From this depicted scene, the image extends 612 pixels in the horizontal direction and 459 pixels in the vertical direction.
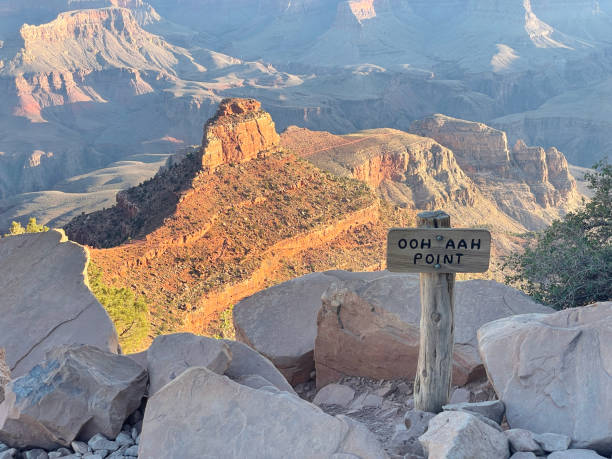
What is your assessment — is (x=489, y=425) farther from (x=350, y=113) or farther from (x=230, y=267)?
(x=350, y=113)

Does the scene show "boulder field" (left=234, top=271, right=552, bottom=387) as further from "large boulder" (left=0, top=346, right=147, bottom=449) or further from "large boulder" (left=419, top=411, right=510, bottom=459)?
"large boulder" (left=0, top=346, right=147, bottom=449)

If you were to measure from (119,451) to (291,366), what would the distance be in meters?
5.22

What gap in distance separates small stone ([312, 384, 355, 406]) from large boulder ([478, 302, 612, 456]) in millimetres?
3183

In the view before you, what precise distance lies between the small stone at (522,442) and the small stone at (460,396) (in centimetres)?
285

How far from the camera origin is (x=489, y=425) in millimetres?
5551

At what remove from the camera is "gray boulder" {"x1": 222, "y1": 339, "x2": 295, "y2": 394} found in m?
7.30

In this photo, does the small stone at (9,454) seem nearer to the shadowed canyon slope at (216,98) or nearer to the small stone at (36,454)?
the small stone at (36,454)

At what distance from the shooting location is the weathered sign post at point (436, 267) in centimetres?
628

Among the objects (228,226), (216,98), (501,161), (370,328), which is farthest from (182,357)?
(216,98)

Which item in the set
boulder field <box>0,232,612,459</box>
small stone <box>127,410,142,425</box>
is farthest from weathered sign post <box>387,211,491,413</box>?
small stone <box>127,410,142,425</box>

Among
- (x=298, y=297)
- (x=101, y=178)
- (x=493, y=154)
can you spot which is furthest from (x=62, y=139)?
(x=298, y=297)

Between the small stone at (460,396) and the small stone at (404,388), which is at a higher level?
the small stone at (460,396)

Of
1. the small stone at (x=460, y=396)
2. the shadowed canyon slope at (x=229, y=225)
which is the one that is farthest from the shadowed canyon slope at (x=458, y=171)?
the small stone at (x=460, y=396)

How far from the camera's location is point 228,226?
29.7 m
